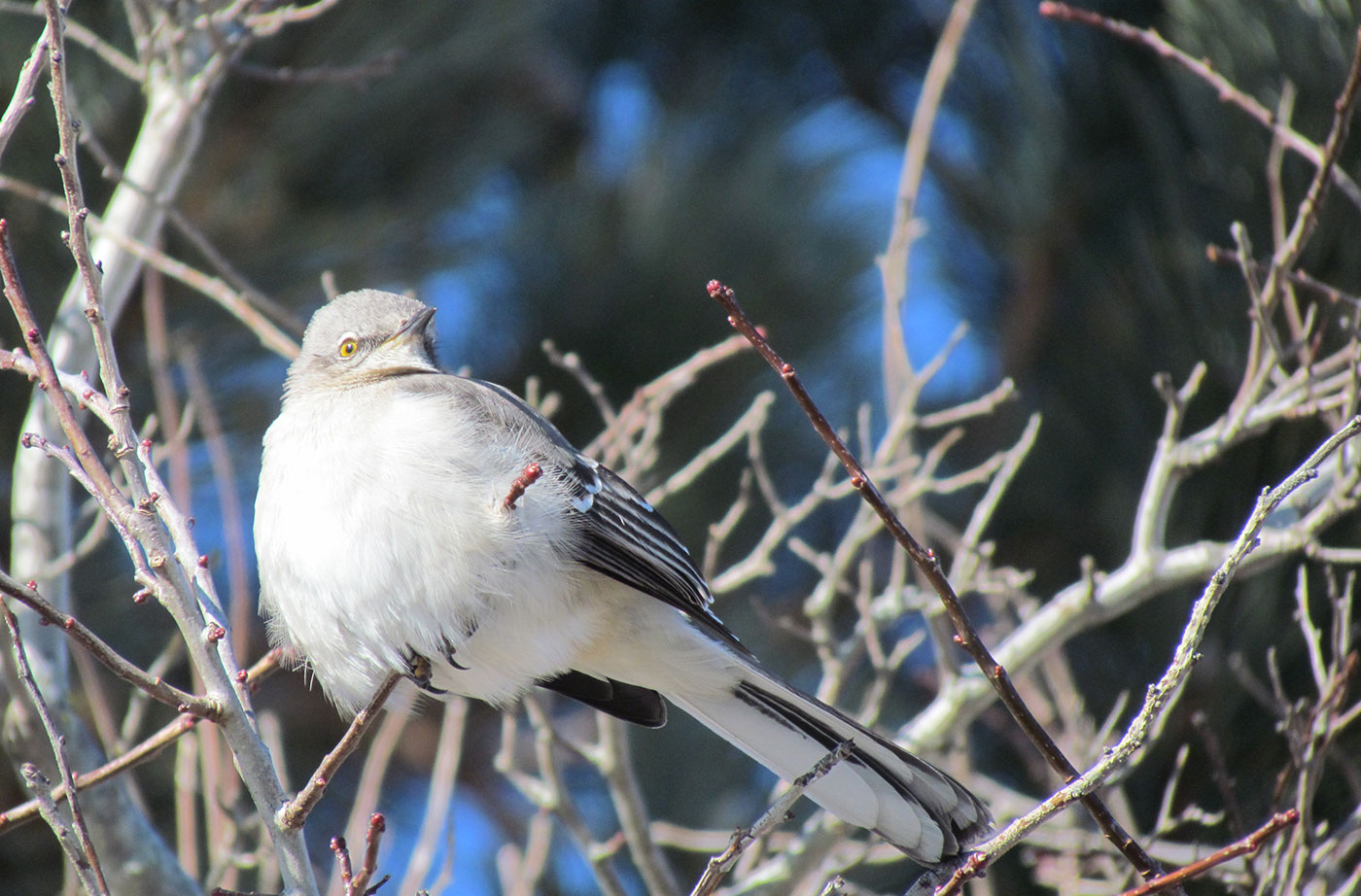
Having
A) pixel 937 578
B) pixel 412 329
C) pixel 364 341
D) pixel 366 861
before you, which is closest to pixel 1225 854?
pixel 937 578

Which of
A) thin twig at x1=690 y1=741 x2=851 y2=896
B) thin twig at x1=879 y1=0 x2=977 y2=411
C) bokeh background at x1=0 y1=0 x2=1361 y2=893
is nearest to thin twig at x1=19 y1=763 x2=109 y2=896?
thin twig at x1=690 y1=741 x2=851 y2=896

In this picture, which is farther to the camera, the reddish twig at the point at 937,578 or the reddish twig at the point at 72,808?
the reddish twig at the point at 72,808

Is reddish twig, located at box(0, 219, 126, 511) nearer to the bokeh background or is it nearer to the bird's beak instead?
the bird's beak

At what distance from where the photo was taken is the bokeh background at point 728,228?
182 inches

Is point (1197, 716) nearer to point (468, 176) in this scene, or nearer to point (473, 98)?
point (468, 176)

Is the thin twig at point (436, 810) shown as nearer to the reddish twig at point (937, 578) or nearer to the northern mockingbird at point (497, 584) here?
the northern mockingbird at point (497, 584)

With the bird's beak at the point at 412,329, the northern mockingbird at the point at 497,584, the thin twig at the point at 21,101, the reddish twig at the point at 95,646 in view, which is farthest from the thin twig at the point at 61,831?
the bird's beak at the point at 412,329

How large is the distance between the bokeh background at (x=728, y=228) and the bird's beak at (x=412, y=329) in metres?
1.47

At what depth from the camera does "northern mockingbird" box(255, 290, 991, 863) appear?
2.79m

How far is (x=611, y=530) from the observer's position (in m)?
3.11

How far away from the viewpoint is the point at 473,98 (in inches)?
229

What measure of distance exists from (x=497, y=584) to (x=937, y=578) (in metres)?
1.25

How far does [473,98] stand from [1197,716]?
13.5 ft

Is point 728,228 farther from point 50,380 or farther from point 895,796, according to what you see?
point 50,380
